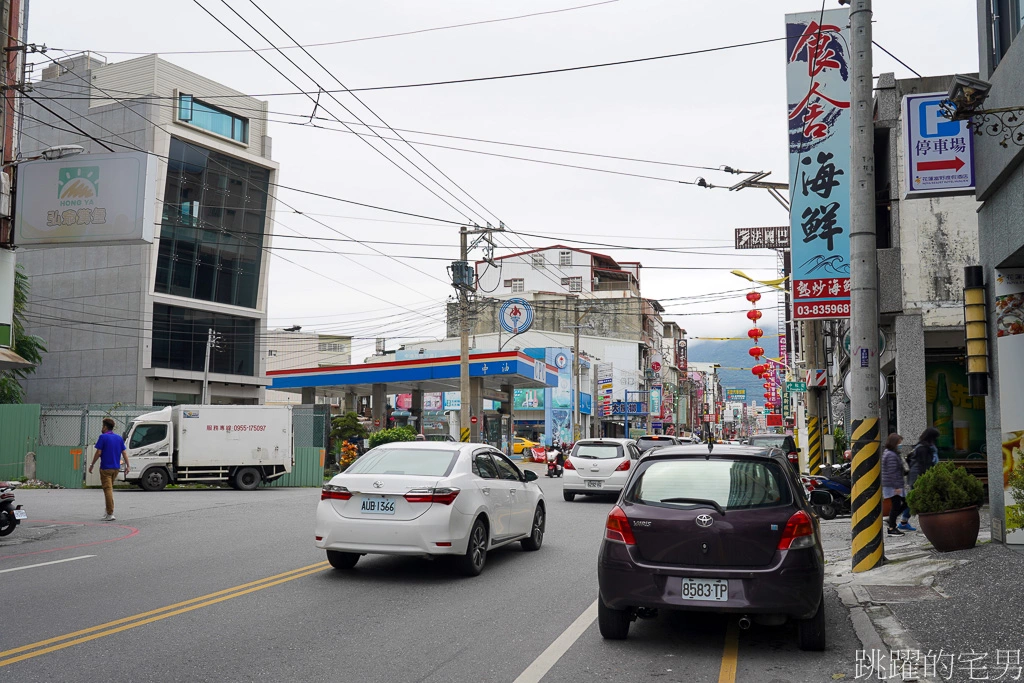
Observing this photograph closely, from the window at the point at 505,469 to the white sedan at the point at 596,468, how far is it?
30.6 ft

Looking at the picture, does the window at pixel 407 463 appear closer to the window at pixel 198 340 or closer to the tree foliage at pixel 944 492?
the tree foliage at pixel 944 492

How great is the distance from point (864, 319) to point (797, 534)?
16.0ft

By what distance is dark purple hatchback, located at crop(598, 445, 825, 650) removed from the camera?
6.79m

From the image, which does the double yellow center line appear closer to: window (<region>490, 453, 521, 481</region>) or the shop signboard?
window (<region>490, 453, 521, 481</region>)

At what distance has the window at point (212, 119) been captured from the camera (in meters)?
46.8

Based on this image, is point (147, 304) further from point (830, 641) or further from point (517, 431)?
point (830, 641)

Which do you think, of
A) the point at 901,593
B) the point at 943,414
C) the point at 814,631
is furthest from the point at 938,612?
the point at 943,414

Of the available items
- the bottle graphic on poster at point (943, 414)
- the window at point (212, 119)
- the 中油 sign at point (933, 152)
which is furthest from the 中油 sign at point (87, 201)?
the window at point (212, 119)

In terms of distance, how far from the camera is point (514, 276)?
83312mm

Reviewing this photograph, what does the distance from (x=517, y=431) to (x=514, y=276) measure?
19173 millimetres

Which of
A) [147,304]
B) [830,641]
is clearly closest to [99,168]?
[830,641]

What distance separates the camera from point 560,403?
67.4m

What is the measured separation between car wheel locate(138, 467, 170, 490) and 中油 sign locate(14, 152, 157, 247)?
449 inches

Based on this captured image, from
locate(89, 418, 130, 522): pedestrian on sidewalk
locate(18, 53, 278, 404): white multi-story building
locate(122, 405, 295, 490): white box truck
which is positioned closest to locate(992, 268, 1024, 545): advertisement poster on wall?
locate(89, 418, 130, 522): pedestrian on sidewalk
